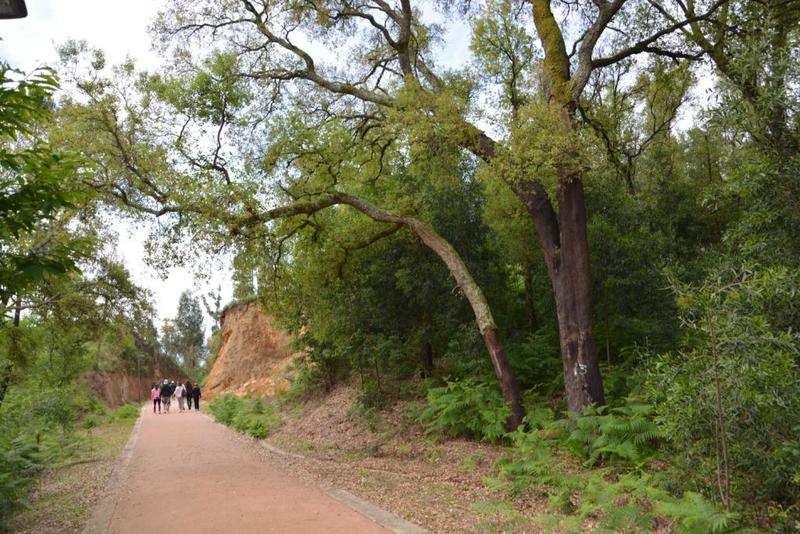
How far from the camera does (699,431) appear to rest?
18.1 ft

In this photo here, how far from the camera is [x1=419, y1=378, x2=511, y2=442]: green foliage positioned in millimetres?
11227

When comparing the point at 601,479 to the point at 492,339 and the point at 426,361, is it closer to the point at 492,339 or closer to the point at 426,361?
the point at 492,339

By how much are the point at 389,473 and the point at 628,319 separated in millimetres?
6886

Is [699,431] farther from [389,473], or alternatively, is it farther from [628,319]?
[628,319]

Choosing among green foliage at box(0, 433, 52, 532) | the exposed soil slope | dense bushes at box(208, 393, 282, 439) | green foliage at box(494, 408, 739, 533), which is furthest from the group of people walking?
green foliage at box(494, 408, 739, 533)

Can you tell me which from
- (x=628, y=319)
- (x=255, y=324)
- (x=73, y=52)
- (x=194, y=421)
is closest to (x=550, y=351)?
(x=628, y=319)

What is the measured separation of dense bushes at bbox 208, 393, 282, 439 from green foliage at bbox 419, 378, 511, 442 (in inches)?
255

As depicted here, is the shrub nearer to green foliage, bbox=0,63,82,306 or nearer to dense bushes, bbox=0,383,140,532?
dense bushes, bbox=0,383,140,532

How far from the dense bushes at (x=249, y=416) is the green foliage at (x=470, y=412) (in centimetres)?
647

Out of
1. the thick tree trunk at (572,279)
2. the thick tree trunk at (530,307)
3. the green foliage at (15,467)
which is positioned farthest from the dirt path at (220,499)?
the thick tree trunk at (530,307)

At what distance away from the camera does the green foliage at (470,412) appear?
11.2 m

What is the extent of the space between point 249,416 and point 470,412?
1130cm

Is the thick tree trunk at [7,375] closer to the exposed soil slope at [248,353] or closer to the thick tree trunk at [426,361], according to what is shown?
the thick tree trunk at [426,361]

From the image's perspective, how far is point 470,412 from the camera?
39.2 ft
